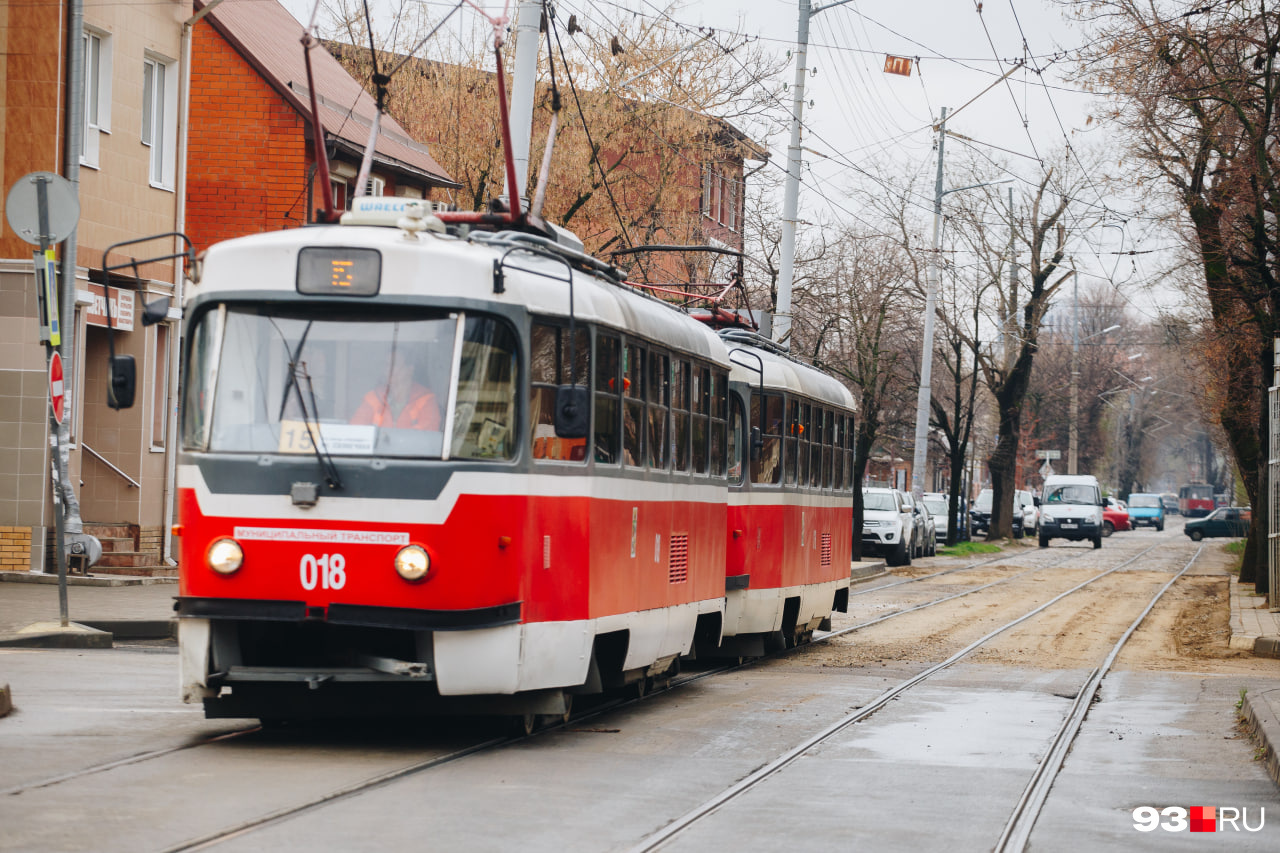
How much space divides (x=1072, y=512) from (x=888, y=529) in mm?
16883

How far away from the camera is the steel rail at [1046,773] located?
8.00 m

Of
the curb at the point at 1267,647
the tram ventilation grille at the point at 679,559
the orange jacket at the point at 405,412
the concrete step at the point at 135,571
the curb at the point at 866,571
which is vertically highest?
the orange jacket at the point at 405,412

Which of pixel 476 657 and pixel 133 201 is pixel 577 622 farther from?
pixel 133 201

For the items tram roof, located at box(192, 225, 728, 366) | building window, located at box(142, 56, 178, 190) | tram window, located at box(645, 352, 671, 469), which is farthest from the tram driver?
building window, located at box(142, 56, 178, 190)

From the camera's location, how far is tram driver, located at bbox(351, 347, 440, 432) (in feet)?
31.7

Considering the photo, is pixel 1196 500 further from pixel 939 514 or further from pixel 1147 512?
pixel 939 514

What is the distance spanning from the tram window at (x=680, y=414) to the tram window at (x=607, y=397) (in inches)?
57.3

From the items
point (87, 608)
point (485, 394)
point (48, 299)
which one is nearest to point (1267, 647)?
point (485, 394)

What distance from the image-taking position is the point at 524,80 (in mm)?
15977

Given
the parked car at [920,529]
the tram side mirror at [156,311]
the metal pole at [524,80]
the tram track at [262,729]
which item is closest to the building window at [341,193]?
the metal pole at [524,80]

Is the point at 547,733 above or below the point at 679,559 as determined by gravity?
below

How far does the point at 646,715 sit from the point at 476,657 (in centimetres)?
304

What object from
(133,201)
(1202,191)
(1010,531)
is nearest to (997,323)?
(1010,531)

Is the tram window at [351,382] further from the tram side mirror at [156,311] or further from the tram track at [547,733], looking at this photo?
the tram track at [547,733]
